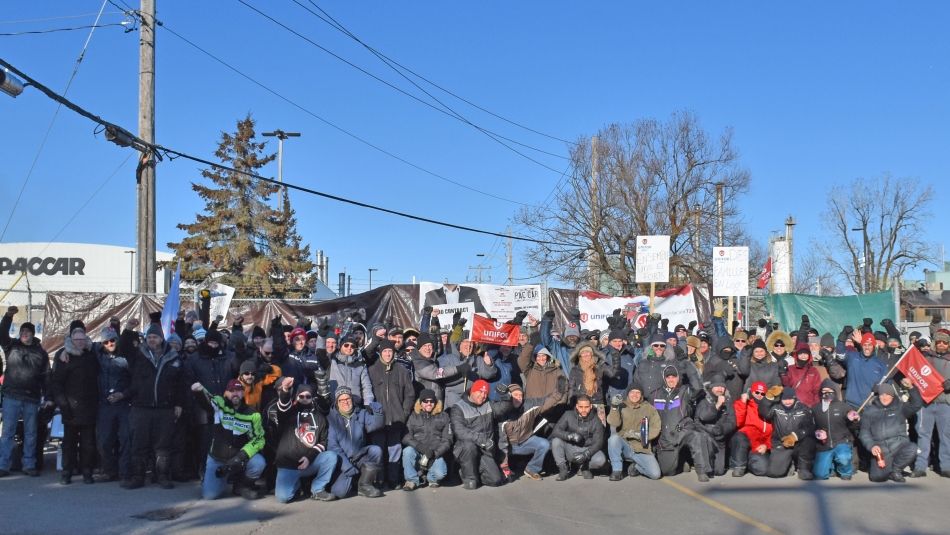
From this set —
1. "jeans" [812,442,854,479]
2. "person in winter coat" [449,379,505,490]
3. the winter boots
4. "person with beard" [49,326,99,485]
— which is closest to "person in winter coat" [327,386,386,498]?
the winter boots

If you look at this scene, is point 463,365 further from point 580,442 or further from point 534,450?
point 580,442

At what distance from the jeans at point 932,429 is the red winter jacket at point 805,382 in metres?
1.28

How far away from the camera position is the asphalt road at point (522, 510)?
759cm

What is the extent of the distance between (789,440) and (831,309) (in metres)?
9.82

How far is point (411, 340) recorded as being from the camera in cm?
1113

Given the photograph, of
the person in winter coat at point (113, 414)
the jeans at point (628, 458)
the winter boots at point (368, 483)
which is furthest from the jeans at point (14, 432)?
the jeans at point (628, 458)

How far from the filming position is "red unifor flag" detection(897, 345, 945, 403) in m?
10.5

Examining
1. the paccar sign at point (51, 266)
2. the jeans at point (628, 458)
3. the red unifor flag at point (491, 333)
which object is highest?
the paccar sign at point (51, 266)

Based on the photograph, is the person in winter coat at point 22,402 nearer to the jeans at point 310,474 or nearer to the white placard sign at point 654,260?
the jeans at point 310,474

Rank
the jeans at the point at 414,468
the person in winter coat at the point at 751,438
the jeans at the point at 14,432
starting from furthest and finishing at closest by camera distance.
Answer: the person in winter coat at the point at 751,438 < the jeans at the point at 14,432 < the jeans at the point at 414,468

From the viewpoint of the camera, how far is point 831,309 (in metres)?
18.8

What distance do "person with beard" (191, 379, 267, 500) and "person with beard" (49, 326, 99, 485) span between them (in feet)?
4.87

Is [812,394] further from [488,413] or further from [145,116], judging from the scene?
[145,116]

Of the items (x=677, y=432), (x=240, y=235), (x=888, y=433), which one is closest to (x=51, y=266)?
(x=240, y=235)
